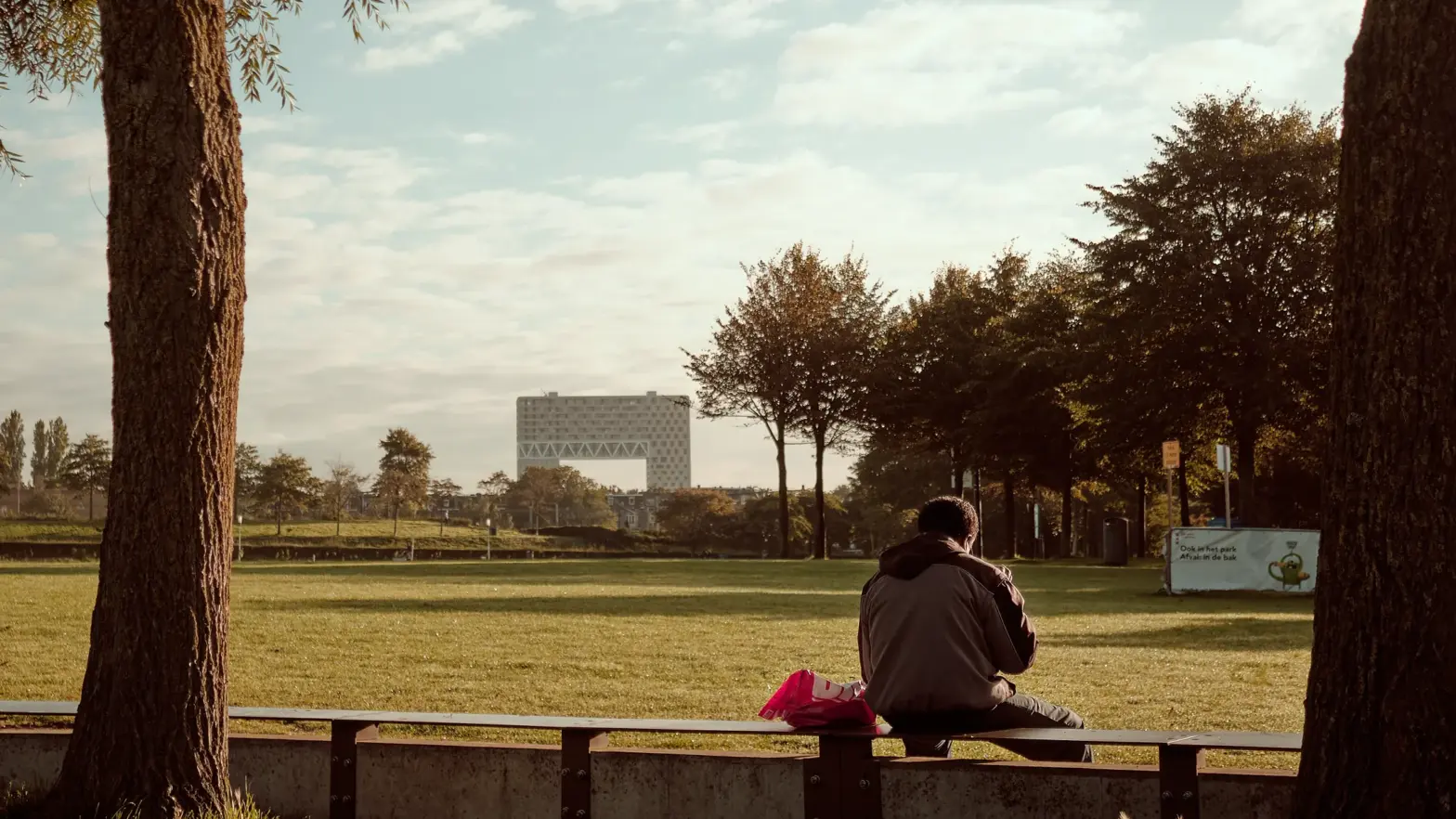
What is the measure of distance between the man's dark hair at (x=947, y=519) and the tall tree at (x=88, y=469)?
7351 centimetres

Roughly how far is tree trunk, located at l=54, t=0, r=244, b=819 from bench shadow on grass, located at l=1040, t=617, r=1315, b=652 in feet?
36.6

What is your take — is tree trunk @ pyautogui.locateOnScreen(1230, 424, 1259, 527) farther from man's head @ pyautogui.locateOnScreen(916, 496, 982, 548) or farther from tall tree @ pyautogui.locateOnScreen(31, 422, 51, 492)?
tall tree @ pyautogui.locateOnScreen(31, 422, 51, 492)

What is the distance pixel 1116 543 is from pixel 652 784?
38338 millimetres

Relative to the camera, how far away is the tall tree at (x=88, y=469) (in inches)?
2936

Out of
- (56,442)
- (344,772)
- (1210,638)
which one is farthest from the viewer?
(56,442)

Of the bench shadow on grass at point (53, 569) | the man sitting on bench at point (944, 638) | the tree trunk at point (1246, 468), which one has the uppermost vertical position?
the tree trunk at point (1246, 468)

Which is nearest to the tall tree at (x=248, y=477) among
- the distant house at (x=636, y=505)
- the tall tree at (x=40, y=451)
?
the tall tree at (x=40, y=451)

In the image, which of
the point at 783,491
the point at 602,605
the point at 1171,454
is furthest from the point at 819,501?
the point at 602,605

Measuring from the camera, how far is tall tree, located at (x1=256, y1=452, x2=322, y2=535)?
3009 inches

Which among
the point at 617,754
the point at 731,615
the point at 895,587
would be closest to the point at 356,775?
the point at 617,754

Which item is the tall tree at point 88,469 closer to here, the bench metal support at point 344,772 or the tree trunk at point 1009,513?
the tree trunk at point 1009,513

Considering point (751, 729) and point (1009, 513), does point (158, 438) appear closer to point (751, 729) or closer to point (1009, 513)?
point (751, 729)

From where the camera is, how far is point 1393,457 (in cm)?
442

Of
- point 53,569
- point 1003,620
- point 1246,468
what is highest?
point 1246,468
